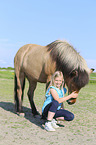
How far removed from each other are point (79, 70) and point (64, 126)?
4.22 feet

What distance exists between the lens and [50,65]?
173 inches

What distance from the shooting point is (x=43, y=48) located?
16.1 ft

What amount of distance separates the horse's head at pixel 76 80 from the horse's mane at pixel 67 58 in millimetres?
93

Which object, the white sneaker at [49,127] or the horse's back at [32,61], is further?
the horse's back at [32,61]

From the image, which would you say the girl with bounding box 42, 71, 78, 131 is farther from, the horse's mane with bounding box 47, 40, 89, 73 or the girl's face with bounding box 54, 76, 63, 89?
the horse's mane with bounding box 47, 40, 89, 73

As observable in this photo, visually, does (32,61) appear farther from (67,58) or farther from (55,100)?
(55,100)

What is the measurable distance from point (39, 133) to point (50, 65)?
1.50 m

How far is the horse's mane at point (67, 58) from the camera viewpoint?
4148 mm

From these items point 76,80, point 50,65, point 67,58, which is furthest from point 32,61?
point 76,80

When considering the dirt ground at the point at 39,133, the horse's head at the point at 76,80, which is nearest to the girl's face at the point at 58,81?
the horse's head at the point at 76,80

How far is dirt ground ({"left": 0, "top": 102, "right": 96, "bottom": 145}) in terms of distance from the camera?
331 centimetres

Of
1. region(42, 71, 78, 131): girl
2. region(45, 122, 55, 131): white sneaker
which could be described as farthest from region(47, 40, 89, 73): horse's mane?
region(45, 122, 55, 131): white sneaker

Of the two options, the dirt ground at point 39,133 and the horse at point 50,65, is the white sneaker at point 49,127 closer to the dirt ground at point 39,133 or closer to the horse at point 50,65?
the dirt ground at point 39,133

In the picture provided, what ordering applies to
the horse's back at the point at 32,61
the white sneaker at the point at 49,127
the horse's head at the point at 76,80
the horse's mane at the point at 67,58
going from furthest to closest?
the horse's back at the point at 32,61
the horse's mane at the point at 67,58
the horse's head at the point at 76,80
the white sneaker at the point at 49,127
